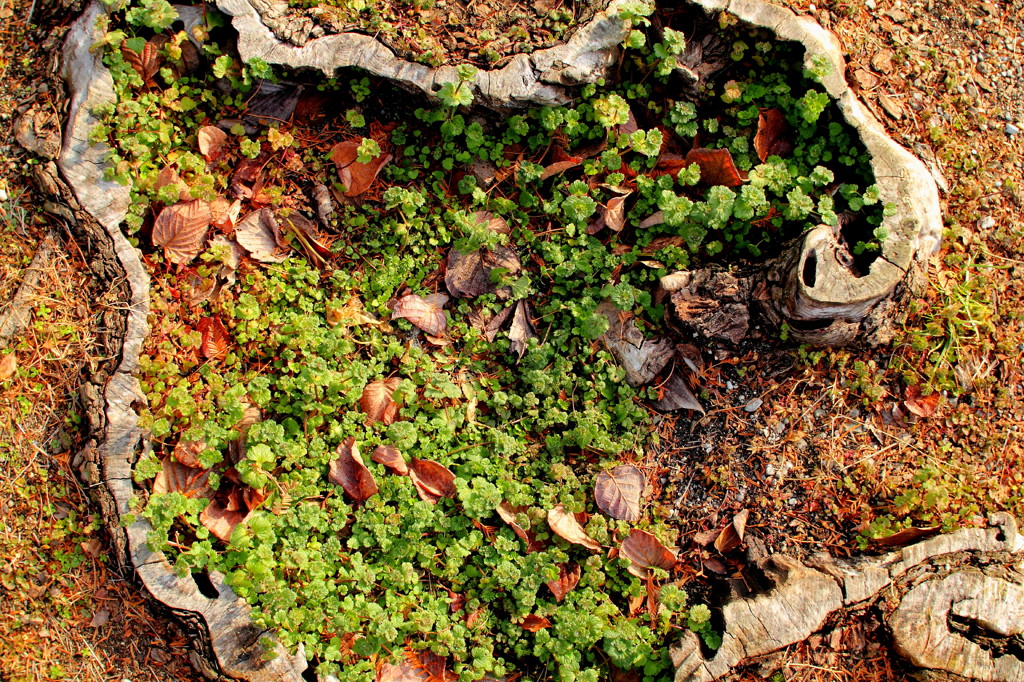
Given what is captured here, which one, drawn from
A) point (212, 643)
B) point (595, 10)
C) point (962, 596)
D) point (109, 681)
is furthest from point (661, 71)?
point (109, 681)

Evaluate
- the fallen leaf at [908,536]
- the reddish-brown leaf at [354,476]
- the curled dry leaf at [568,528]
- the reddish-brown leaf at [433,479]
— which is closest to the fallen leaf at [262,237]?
the reddish-brown leaf at [354,476]

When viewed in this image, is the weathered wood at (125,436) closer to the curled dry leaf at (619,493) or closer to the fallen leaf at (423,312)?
the fallen leaf at (423,312)

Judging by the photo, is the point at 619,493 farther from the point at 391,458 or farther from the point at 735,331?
the point at 391,458

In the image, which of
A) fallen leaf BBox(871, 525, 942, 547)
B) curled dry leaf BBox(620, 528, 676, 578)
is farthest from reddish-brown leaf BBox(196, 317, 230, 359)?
fallen leaf BBox(871, 525, 942, 547)

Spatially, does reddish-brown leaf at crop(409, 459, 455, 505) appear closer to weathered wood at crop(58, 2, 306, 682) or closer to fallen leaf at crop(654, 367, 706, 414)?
weathered wood at crop(58, 2, 306, 682)

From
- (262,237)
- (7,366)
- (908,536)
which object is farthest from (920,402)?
(7,366)
